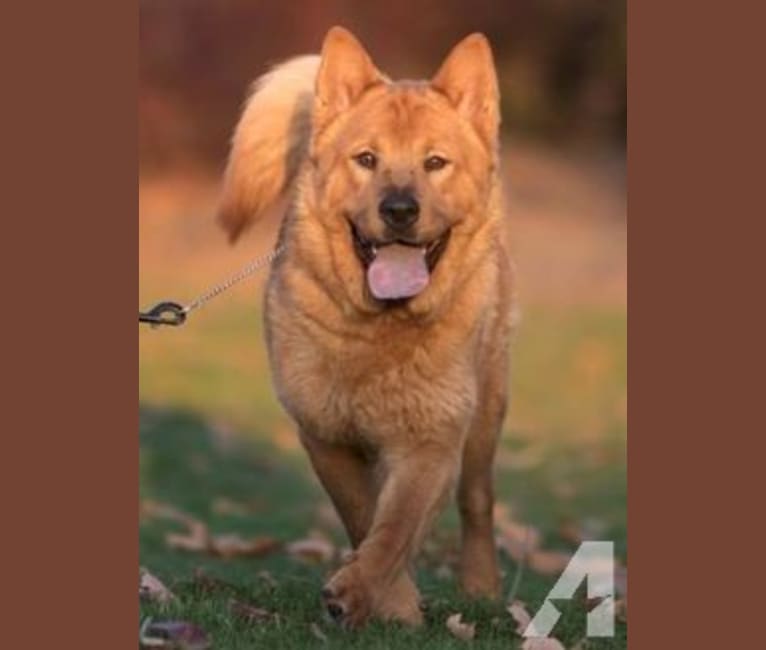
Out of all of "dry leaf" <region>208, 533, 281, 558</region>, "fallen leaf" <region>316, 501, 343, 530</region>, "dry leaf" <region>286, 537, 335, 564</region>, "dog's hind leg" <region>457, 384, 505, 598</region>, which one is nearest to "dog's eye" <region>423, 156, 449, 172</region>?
"dog's hind leg" <region>457, 384, 505, 598</region>

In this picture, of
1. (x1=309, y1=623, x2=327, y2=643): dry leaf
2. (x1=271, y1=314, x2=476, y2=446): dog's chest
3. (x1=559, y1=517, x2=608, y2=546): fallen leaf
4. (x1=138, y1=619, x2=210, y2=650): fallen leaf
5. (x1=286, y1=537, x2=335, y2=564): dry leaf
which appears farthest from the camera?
(x1=559, y1=517, x2=608, y2=546): fallen leaf

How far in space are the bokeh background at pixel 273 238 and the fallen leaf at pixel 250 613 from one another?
0.39 metres

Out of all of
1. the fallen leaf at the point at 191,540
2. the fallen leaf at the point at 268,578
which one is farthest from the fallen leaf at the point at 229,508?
the fallen leaf at the point at 268,578

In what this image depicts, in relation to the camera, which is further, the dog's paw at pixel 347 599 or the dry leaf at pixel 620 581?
the dry leaf at pixel 620 581

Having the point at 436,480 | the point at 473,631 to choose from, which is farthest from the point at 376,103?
the point at 473,631

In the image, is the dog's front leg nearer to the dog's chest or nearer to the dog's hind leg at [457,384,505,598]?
the dog's chest

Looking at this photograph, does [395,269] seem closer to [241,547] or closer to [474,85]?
[474,85]

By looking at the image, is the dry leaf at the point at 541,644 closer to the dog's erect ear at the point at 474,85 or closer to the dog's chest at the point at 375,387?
the dog's chest at the point at 375,387

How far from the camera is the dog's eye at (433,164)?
6.66 m

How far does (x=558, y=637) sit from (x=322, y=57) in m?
2.17

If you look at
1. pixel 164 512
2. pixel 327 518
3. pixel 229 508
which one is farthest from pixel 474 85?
pixel 229 508

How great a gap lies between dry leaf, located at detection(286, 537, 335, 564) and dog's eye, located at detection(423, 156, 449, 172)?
2.83m

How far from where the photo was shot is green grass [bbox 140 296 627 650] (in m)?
6.52
